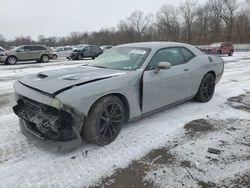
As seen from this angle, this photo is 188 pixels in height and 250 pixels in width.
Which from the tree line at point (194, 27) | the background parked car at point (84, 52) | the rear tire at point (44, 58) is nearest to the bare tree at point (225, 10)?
the tree line at point (194, 27)

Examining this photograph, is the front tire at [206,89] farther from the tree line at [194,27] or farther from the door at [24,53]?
the tree line at [194,27]

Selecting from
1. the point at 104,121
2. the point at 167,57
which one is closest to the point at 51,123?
the point at 104,121

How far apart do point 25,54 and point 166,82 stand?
18075mm

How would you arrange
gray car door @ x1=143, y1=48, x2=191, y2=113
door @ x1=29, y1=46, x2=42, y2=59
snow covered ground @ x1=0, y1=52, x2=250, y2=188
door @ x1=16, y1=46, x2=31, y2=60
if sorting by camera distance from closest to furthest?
snow covered ground @ x1=0, y1=52, x2=250, y2=188, gray car door @ x1=143, y1=48, x2=191, y2=113, door @ x1=16, y1=46, x2=31, y2=60, door @ x1=29, y1=46, x2=42, y2=59

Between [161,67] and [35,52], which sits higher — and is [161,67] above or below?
above

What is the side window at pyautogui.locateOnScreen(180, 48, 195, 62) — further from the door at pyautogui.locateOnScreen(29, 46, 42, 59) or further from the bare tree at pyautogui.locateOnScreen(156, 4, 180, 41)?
the bare tree at pyautogui.locateOnScreen(156, 4, 180, 41)

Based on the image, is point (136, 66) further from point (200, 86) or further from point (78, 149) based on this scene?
point (200, 86)

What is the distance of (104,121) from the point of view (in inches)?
129

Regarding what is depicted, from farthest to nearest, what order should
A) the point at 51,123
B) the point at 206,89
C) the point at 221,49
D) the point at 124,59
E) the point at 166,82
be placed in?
the point at 221,49, the point at 206,89, the point at 124,59, the point at 166,82, the point at 51,123

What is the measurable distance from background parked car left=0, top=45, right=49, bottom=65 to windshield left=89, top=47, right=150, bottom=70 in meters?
16.4

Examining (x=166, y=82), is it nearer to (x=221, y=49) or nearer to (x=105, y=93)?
(x=105, y=93)

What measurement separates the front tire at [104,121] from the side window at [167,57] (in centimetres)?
97

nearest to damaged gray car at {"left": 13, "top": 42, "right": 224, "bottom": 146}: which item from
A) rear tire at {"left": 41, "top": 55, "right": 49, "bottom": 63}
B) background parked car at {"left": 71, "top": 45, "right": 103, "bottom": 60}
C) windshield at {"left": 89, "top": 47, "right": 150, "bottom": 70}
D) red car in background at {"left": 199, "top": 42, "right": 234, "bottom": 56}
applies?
windshield at {"left": 89, "top": 47, "right": 150, "bottom": 70}

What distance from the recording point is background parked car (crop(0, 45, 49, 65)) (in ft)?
60.5
